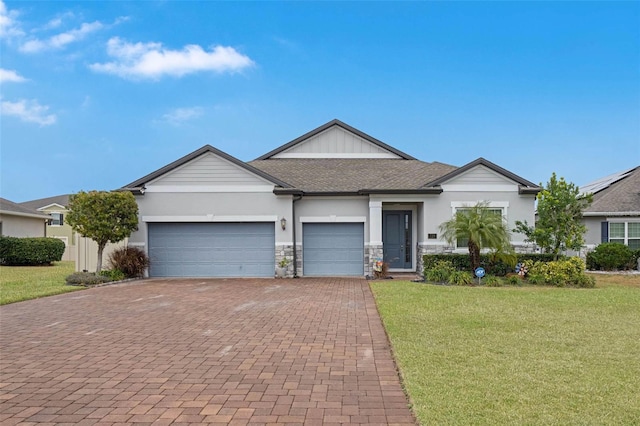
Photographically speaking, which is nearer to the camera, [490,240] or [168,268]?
[490,240]

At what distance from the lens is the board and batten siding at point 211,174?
16875 millimetres

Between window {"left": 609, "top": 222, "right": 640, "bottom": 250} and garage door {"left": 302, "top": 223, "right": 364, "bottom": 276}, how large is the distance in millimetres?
12108

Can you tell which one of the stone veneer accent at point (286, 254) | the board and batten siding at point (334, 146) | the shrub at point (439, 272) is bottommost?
the shrub at point (439, 272)

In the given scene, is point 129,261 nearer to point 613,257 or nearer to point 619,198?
point 613,257

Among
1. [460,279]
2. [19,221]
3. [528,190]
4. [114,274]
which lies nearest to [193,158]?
[114,274]

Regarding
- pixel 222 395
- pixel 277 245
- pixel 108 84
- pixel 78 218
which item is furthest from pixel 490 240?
pixel 108 84

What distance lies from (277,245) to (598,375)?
12524 millimetres

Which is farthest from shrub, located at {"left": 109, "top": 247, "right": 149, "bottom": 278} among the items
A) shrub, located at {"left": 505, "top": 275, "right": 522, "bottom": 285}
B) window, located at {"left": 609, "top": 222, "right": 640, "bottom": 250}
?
window, located at {"left": 609, "top": 222, "right": 640, "bottom": 250}

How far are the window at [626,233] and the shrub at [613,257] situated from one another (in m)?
0.66

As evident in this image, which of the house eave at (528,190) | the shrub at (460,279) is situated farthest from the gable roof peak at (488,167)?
the shrub at (460,279)

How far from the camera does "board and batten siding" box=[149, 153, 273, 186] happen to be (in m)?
16.9

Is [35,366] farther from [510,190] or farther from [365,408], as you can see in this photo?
[510,190]

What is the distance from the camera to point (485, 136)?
21594mm

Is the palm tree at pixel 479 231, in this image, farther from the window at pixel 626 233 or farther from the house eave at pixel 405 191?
the window at pixel 626 233
